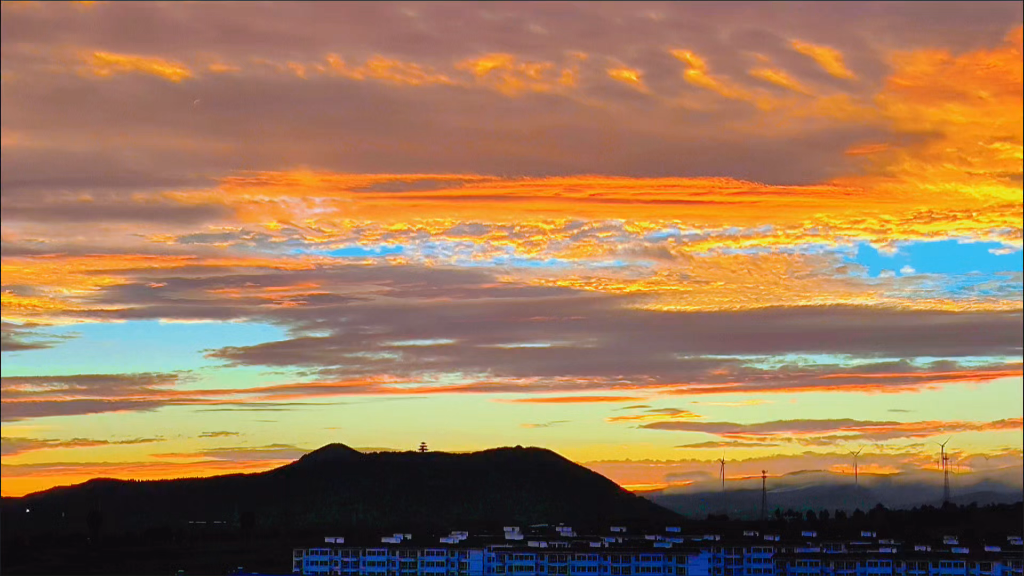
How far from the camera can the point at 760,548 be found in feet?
606

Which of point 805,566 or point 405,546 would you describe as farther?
point 405,546

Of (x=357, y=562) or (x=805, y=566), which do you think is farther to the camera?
(x=357, y=562)

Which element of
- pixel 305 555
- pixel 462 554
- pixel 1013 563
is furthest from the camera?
pixel 305 555

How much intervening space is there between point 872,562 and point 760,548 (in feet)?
55.9

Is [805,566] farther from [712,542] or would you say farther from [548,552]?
[548,552]

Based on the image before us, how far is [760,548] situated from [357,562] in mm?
53265

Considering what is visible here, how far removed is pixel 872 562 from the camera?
564 feet

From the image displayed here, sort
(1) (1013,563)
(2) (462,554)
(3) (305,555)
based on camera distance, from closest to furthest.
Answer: (1) (1013,563) < (2) (462,554) < (3) (305,555)

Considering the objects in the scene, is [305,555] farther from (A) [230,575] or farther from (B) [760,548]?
(B) [760,548]

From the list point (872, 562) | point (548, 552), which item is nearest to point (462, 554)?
point (548, 552)

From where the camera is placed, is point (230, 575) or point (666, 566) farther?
point (230, 575)

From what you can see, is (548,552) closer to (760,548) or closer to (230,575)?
(760,548)

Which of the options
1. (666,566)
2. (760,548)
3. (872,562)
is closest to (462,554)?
(666,566)

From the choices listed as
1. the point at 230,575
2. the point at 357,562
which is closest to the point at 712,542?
the point at 357,562
